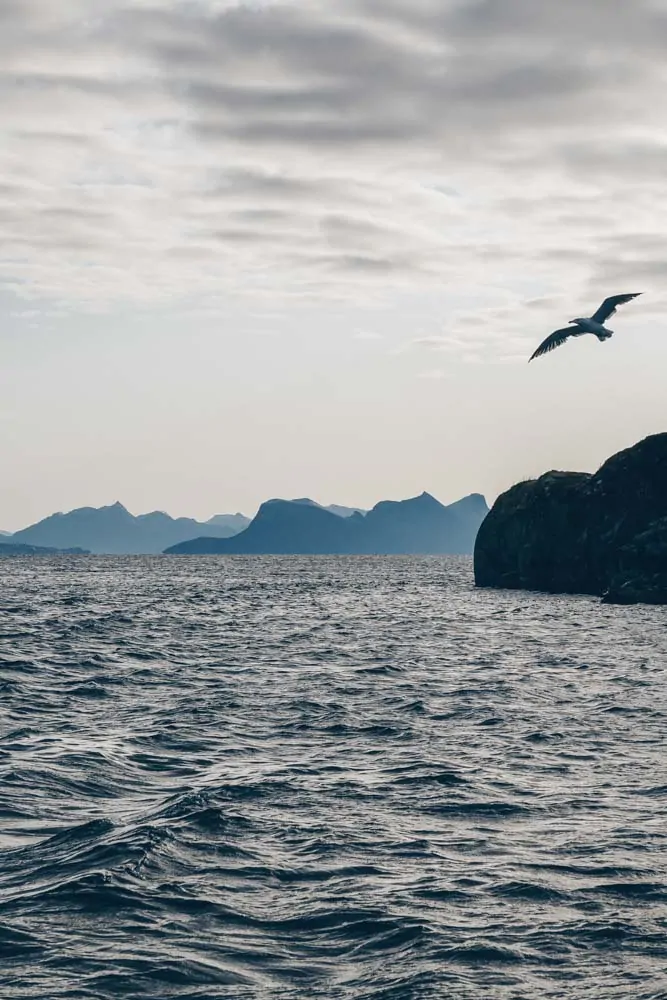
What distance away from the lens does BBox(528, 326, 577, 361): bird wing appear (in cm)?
4609

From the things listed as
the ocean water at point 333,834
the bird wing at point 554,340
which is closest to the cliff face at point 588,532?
the bird wing at point 554,340

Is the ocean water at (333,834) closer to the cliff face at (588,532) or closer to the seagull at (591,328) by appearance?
the seagull at (591,328)

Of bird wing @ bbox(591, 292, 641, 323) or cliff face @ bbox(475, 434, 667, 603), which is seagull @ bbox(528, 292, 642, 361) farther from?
cliff face @ bbox(475, 434, 667, 603)

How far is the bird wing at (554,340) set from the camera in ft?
151

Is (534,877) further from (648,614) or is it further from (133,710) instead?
(648,614)

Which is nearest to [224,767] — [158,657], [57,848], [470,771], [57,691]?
[470,771]

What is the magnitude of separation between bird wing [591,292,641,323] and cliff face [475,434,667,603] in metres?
48.9

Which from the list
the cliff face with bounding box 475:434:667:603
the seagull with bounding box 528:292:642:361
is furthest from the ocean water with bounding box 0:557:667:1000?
the cliff face with bounding box 475:434:667:603

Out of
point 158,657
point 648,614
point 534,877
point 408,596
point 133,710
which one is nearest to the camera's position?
point 534,877

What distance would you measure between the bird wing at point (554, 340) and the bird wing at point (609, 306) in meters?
1.20

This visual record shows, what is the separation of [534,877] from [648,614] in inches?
2534

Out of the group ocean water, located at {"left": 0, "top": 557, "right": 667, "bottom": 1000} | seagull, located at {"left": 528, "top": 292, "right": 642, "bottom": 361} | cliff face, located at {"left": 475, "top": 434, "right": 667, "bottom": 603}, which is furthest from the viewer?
cliff face, located at {"left": 475, "top": 434, "right": 667, "bottom": 603}

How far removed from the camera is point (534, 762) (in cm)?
2366

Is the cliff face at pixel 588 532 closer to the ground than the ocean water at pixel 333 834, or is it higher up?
higher up
